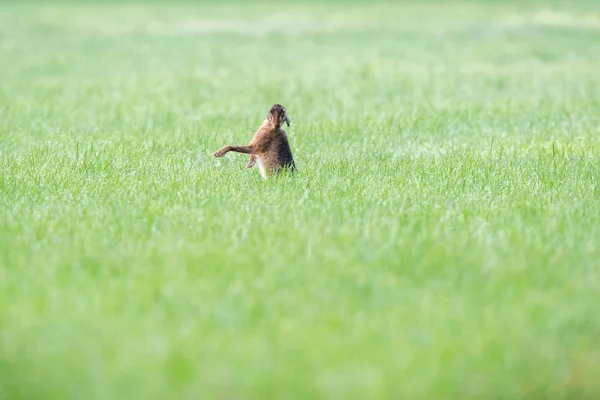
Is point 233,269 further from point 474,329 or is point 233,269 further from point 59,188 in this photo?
point 59,188

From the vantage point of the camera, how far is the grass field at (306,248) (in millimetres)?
4352

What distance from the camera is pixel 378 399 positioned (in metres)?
4.09

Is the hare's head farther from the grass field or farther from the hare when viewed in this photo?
the grass field

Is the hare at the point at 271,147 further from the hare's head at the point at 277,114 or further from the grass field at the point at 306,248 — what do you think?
the grass field at the point at 306,248

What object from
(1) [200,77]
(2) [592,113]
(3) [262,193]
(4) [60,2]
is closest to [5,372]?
(3) [262,193]

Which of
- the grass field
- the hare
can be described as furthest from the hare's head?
the grass field

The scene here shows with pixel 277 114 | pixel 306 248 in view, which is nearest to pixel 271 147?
pixel 277 114

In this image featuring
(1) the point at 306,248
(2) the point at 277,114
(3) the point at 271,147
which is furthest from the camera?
(3) the point at 271,147

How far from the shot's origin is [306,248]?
6.05 metres

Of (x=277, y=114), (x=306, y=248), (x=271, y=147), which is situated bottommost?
(x=306, y=248)

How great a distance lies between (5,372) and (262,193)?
3462 mm

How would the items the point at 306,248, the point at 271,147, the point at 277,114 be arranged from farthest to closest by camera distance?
the point at 271,147
the point at 277,114
the point at 306,248

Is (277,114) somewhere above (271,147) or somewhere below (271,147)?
above

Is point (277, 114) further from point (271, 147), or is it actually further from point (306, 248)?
point (306, 248)
